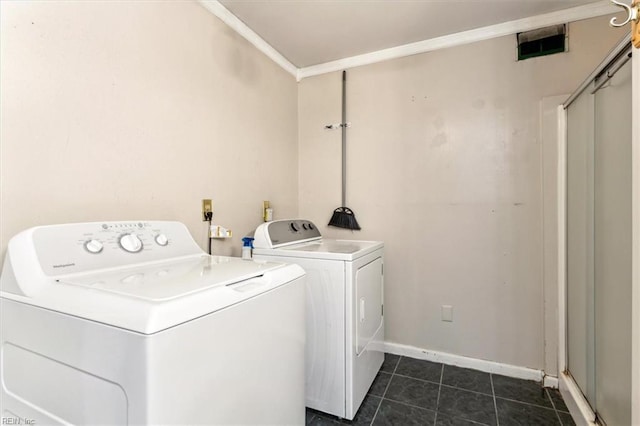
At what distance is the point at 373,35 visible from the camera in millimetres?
2197

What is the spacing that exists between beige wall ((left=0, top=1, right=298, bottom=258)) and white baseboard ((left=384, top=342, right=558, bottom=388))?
1.47 metres

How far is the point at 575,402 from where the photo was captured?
1604 mm

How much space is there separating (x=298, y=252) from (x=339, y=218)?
0.87 metres

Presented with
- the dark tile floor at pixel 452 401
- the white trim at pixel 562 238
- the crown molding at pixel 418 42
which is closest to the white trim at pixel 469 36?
the crown molding at pixel 418 42

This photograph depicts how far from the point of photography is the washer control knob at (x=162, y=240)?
1.26 meters

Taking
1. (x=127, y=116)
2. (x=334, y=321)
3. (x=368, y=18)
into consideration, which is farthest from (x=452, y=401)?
(x=368, y=18)

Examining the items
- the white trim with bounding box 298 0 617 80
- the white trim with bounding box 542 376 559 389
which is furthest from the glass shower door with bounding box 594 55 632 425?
the white trim with bounding box 298 0 617 80

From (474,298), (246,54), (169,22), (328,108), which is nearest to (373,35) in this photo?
(328,108)

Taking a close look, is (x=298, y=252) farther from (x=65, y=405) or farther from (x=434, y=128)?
(x=434, y=128)

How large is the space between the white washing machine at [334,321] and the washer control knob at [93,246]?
0.86 metres

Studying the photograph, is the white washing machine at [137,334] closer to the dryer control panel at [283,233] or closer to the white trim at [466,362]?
the dryer control panel at [283,233]

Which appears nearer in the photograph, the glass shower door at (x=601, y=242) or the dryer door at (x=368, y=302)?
the glass shower door at (x=601, y=242)

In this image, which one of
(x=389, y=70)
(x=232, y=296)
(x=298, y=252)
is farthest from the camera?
(x=389, y=70)

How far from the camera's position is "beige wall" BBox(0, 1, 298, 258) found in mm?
1062
